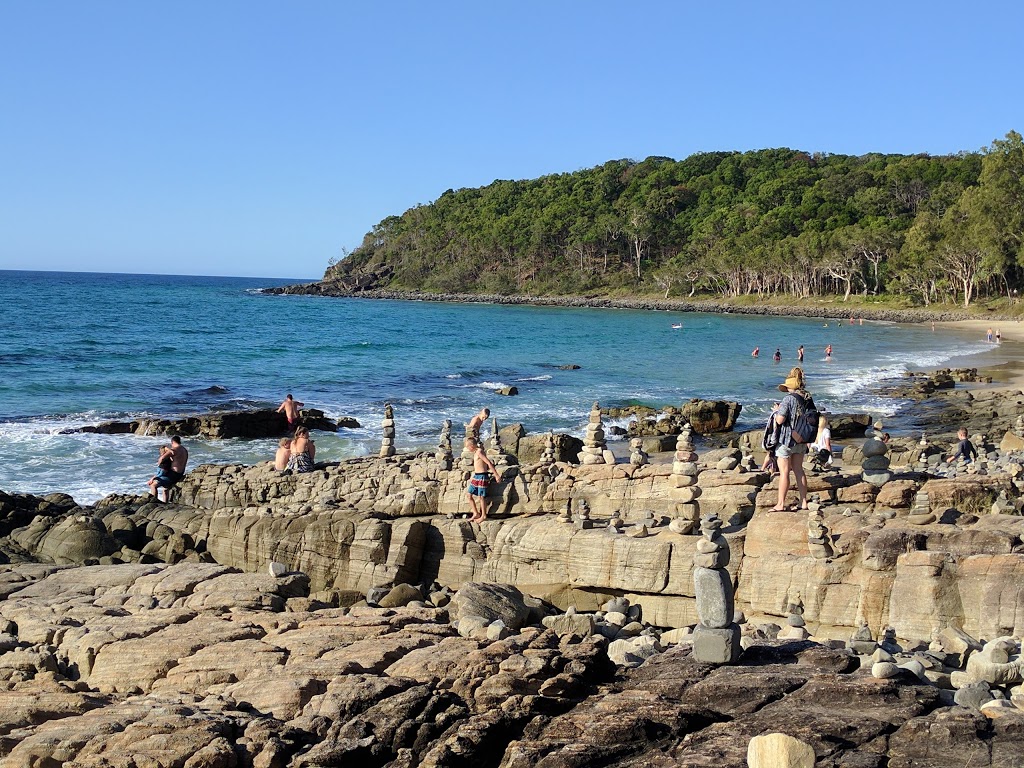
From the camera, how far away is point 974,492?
14070mm

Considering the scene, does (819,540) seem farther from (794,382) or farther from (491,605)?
(491,605)

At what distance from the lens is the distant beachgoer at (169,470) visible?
21516 mm

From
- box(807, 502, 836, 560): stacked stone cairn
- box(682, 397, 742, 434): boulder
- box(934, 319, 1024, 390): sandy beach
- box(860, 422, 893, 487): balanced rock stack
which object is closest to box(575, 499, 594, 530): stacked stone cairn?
box(807, 502, 836, 560): stacked stone cairn

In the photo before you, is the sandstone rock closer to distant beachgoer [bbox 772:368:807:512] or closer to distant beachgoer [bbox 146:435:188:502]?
distant beachgoer [bbox 772:368:807:512]

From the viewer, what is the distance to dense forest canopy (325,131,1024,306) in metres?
92.0

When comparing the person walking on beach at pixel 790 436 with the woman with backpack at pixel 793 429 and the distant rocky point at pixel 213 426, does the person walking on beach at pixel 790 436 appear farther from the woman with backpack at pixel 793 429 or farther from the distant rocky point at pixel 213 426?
the distant rocky point at pixel 213 426

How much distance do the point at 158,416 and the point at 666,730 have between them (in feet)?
99.6

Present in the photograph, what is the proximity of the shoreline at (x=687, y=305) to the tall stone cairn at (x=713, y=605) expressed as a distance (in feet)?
227

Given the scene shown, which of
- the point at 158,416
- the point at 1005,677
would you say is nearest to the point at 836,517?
the point at 1005,677

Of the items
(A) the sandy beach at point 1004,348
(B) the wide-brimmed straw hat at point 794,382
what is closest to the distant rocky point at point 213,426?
(B) the wide-brimmed straw hat at point 794,382

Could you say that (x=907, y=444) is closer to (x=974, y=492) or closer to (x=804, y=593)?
(x=974, y=492)

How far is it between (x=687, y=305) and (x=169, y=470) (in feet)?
335

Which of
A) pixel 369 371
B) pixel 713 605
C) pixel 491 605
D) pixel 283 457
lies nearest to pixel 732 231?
pixel 369 371

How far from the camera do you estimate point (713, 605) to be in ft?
30.7
